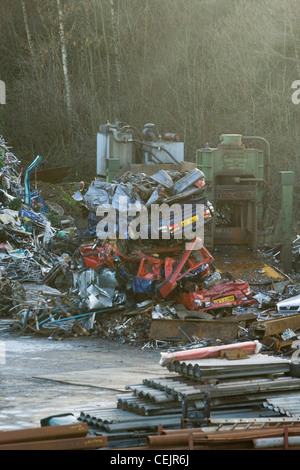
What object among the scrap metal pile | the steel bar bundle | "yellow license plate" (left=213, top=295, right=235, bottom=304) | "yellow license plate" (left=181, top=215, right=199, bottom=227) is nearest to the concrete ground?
the scrap metal pile

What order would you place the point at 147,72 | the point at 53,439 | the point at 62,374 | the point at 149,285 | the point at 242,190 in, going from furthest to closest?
the point at 147,72 → the point at 242,190 → the point at 149,285 → the point at 62,374 → the point at 53,439

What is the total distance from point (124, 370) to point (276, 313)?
3.20 meters

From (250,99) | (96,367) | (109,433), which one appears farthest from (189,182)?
(250,99)

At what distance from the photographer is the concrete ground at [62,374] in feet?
26.8

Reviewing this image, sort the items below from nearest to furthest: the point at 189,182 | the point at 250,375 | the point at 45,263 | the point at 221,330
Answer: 1. the point at 250,375
2. the point at 221,330
3. the point at 189,182
4. the point at 45,263

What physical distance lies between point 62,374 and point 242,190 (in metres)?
6.97

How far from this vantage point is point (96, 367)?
10.4 meters

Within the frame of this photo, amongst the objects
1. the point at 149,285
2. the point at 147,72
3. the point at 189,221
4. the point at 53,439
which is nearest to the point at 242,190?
the point at 189,221

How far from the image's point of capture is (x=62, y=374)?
9852 mm

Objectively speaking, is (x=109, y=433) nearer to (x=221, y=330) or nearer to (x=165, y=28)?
(x=221, y=330)

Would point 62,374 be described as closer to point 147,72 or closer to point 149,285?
point 149,285

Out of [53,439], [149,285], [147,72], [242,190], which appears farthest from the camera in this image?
[147,72]

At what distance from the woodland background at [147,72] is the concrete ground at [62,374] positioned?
566 inches

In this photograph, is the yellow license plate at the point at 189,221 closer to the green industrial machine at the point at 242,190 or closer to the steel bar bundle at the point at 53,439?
the green industrial machine at the point at 242,190
